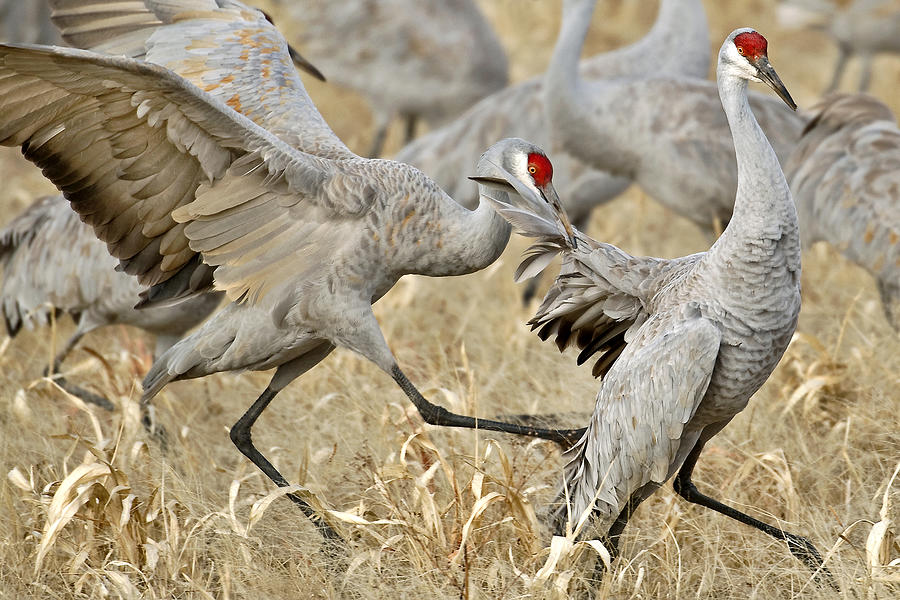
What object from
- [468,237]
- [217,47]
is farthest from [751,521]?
[217,47]

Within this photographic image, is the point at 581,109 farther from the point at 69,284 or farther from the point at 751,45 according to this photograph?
the point at 751,45

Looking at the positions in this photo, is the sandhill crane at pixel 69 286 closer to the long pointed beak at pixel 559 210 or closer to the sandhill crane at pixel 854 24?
the long pointed beak at pixel 559 210

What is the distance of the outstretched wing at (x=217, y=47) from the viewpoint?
3967mm

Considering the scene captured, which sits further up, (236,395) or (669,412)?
(669,412)

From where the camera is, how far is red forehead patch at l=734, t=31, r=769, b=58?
2.96m

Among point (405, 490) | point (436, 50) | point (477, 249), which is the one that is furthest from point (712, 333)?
point (436, 50)

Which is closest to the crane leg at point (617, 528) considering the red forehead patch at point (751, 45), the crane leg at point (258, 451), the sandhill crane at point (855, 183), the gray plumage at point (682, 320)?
the gray plumage at point (682, 320)

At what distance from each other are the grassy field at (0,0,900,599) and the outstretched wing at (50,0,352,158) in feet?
3.17

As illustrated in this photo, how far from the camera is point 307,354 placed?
3736mm

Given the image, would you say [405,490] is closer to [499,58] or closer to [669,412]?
[669,412]

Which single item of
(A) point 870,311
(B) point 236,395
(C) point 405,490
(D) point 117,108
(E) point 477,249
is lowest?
(B) point 236,395

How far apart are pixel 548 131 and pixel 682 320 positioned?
10.2 ft

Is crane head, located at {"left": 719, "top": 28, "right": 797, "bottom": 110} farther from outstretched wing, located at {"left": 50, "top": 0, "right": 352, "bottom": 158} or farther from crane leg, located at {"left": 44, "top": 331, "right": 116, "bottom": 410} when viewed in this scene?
crane leg, located at {"left": 44, "top": 331, "right": 116, "bottom": 410}

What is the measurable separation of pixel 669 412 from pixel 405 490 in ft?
3.12
